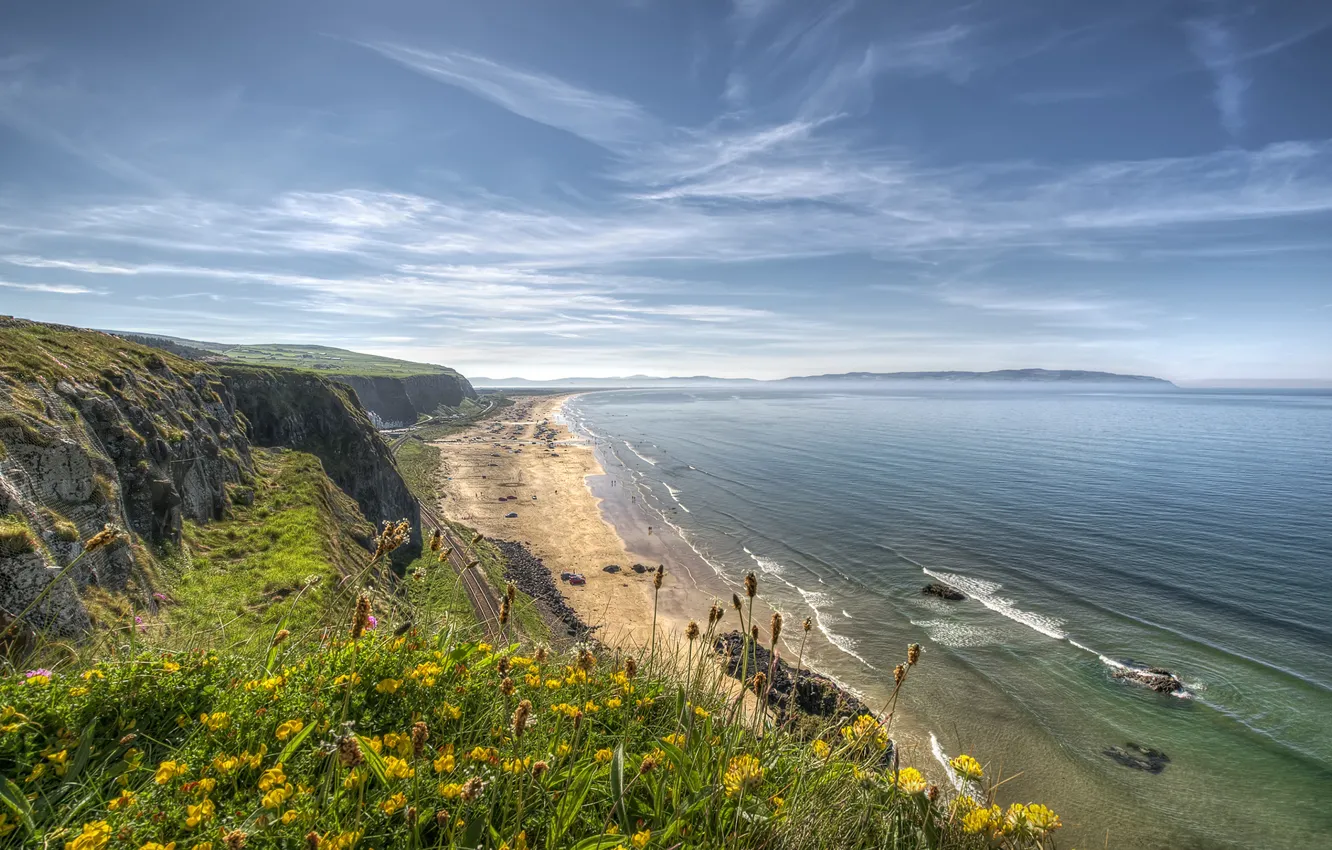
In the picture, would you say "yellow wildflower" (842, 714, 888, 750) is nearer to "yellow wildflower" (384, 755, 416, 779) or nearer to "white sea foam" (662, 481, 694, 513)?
"yellow wildflower" (384, 755, 416, 779)

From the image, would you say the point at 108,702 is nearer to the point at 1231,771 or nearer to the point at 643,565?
the point at 1231,771

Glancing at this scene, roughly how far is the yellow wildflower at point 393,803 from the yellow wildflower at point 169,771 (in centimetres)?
133

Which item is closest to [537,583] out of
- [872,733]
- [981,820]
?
[872,733]

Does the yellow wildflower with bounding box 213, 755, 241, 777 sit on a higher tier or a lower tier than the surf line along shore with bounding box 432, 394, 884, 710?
higher

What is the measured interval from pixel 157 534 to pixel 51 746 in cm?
1898

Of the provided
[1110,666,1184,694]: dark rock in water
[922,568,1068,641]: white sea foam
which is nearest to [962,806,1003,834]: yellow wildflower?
[1110,666,1184,694]: dark rock in water

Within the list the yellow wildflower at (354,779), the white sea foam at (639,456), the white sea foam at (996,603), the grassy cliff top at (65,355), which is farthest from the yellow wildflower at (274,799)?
the white sea foam at (639,456)

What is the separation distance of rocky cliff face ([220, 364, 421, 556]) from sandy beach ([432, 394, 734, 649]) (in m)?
11.8

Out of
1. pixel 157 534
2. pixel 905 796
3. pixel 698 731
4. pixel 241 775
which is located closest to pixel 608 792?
pixel 698 731

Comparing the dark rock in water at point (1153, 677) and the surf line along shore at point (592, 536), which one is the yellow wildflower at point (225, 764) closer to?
the surf line along shore at point (592, 536)

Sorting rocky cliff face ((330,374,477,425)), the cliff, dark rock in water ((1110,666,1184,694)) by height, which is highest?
the cliff

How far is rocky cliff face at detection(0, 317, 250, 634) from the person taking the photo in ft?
35.6

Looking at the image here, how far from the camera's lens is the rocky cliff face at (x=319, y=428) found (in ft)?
120

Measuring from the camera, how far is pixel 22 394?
13711 millimetres
